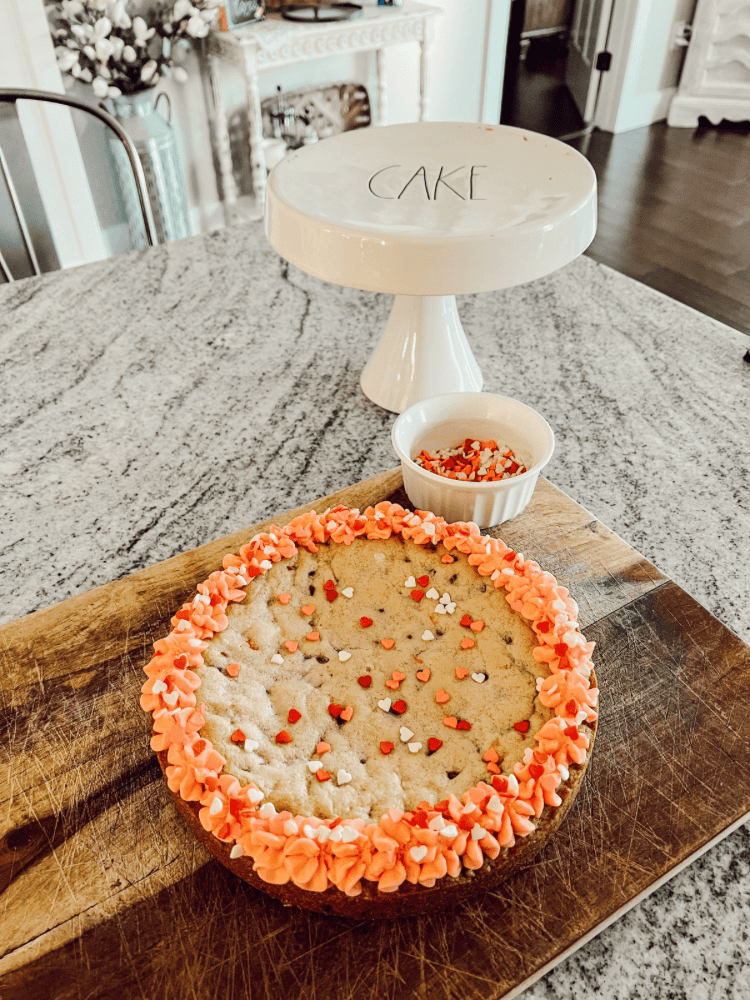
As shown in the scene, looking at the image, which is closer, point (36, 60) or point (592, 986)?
point (592, 986)

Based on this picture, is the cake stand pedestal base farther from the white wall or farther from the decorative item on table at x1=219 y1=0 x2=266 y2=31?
the white wall

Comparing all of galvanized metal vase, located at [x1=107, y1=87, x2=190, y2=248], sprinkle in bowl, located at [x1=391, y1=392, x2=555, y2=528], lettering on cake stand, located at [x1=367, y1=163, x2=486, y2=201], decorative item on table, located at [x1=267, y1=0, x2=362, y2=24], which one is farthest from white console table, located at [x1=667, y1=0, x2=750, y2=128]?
sprinkle in bowl, located at [x1=391, y1=392, x2=555, y2=528]

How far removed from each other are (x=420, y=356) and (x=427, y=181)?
0.25 metres

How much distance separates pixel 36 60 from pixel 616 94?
294 cm

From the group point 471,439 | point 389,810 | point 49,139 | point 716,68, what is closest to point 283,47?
point 49,139

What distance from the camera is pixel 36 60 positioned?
2.57 metres

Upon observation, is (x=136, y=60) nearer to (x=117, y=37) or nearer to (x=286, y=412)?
(x=117, y=37)

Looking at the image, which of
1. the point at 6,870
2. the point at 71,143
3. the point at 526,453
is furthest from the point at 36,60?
the point at 6,870

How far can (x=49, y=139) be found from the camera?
272 centimetres

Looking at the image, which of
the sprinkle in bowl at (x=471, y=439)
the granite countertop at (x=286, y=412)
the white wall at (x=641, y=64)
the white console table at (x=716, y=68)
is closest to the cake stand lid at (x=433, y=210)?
the sprinkle in bowl at (x=471, y=439)

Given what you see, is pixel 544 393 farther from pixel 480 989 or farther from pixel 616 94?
pixel 616 94

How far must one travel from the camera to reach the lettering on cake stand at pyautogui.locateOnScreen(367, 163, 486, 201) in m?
1.00

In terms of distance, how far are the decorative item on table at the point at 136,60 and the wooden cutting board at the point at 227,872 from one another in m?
2.27

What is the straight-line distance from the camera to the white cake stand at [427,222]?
2.91 feet
